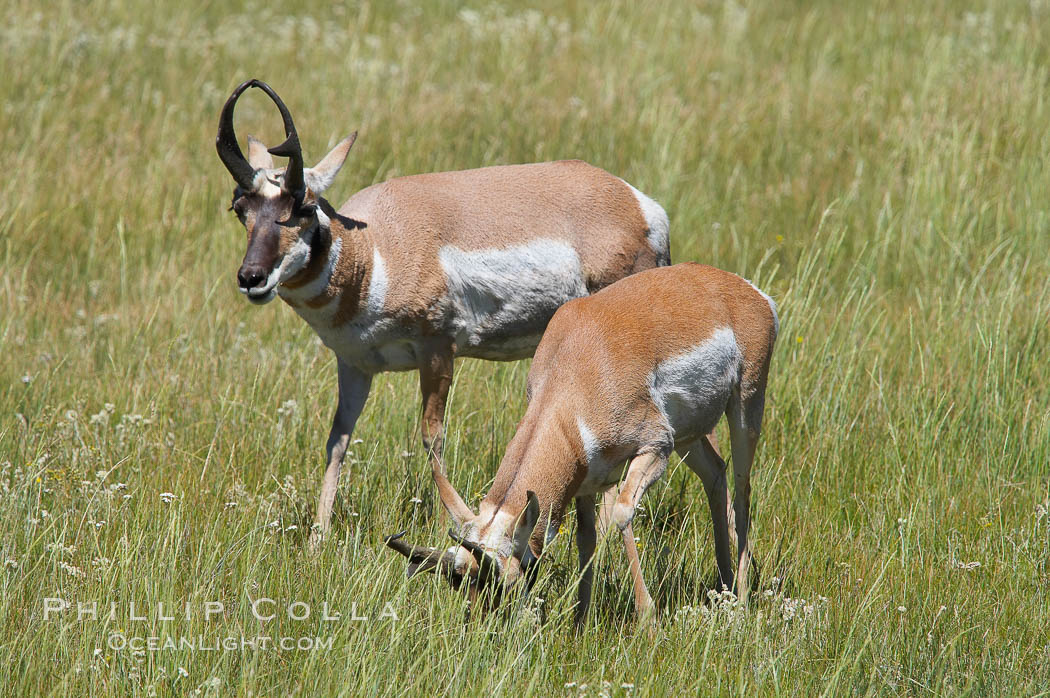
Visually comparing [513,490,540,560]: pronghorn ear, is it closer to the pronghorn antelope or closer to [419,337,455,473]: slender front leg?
the pronghorn antelope

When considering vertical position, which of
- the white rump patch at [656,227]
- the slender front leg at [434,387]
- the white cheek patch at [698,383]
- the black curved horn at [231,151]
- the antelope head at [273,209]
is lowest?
the slender front leg at [434,387]

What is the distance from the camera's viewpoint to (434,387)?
570 centimetres

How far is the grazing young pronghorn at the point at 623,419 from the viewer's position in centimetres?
424

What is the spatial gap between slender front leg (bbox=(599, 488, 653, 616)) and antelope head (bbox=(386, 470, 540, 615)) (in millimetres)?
677

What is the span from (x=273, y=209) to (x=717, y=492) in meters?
2.37

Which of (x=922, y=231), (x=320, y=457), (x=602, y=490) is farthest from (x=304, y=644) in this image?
(x=922, y=231)

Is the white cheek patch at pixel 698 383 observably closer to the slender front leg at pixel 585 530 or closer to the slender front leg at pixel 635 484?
the slender front leg at pixel 635 484

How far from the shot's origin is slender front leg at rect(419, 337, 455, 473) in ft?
18.7

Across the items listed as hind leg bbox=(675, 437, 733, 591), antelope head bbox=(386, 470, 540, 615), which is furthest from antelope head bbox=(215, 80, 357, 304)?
hind leg bbox=(675, 437, 733, 591)

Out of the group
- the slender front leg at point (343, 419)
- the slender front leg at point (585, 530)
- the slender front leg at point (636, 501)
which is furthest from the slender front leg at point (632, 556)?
the slender front leg at point (343, 419)

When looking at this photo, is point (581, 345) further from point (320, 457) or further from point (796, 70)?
point (796, 70)

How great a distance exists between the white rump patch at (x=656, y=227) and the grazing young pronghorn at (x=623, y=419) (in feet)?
2.72

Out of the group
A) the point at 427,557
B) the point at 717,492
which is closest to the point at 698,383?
the point at 717,492

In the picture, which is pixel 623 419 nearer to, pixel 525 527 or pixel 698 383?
pixel 698 383
